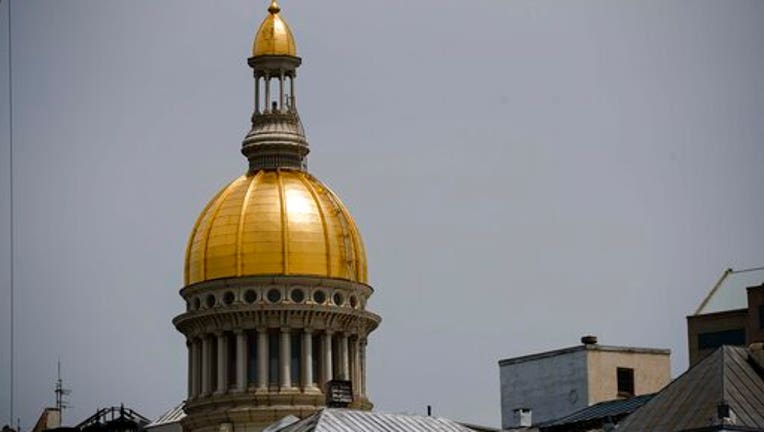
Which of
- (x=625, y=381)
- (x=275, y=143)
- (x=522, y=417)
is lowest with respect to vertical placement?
(x=522, y=417)

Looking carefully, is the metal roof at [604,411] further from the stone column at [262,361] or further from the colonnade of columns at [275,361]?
the stone column at [262,361]

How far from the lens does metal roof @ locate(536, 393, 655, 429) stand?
13450 cm

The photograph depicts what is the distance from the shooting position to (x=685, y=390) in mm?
119625

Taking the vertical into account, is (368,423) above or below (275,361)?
below

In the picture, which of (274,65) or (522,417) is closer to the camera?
(522,417)

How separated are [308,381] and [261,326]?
3883 mm

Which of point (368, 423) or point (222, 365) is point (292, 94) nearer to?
point (222, 365)

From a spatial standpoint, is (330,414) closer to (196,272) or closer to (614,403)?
(614,403)

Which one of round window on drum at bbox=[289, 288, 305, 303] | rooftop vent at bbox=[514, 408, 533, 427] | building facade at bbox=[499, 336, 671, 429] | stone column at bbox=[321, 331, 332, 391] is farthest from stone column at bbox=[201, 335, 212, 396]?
rooftop vent at bbox=[514, 408, 533, 427]

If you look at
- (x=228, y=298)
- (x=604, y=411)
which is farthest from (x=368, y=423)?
(x=228, y=298)

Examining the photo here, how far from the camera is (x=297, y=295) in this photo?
178 metres

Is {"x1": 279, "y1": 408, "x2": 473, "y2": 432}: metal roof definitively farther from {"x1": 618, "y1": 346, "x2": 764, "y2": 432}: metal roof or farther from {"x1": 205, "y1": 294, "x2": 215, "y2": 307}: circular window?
{"x1": 205, "y1": 294, "x2": 215, "y2": 307}: circular window

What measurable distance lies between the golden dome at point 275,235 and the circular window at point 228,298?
1.01 metres

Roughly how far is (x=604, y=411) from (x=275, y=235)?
4407 cm
